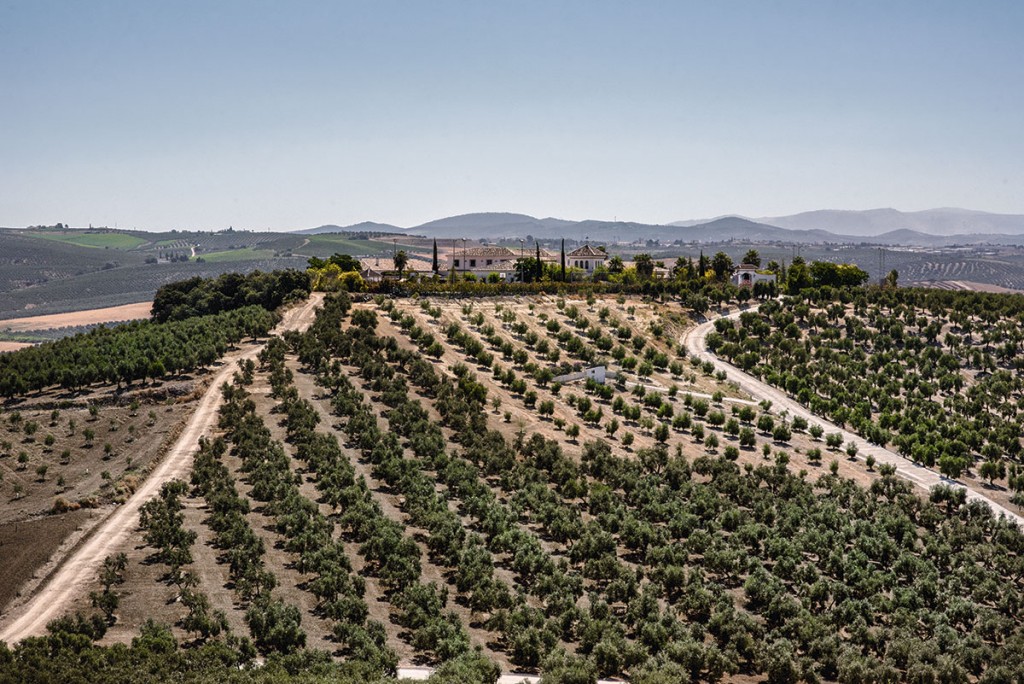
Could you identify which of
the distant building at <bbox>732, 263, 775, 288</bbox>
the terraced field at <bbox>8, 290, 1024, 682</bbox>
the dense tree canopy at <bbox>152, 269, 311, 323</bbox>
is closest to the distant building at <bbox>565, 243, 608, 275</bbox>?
the distant building at <bbox>732, 263, 775, 288</bbox>

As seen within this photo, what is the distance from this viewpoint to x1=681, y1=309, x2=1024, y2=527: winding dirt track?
72.5 m

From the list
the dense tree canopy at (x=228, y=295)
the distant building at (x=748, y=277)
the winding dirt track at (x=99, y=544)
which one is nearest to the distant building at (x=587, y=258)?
the distant building at (x=748, y=277)

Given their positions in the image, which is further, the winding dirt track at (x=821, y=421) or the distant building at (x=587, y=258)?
the distant building at (x=587, y=258)

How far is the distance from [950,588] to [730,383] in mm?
49964

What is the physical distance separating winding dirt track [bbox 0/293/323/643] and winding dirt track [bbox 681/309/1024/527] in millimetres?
55747

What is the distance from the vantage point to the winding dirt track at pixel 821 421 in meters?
72.5

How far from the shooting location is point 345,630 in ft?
128

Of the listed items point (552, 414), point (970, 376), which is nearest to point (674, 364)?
point (552, 414)

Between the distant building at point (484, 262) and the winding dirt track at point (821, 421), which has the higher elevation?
the distant building at point (484, 262)

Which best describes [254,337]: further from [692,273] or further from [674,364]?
[692,273]

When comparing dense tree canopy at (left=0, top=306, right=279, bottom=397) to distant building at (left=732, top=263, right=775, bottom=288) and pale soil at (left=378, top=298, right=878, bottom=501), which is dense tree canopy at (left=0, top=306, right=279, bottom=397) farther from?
distant building at (left=732, top=263, right=775, bottom=288)

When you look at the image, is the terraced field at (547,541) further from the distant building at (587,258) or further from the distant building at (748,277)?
the distant building at (587,258)

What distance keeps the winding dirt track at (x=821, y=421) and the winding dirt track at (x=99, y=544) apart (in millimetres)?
55747

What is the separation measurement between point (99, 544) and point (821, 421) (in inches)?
2683
